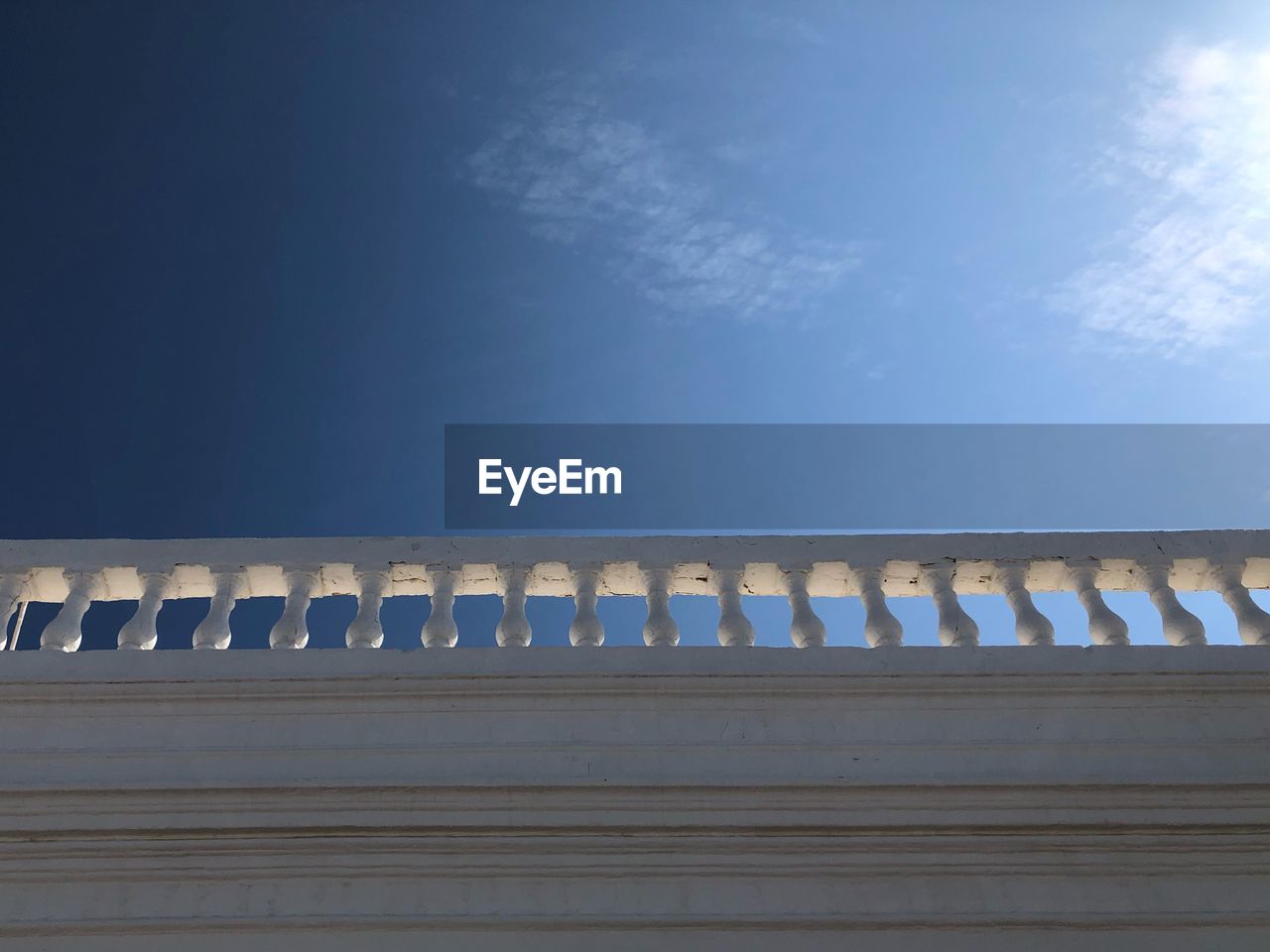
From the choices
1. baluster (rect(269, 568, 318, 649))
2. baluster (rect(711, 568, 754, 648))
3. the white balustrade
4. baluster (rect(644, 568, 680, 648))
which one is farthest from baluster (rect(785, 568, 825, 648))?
baluster (rect(269, 568, 318, 649))

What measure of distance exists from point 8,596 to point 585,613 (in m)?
2.10

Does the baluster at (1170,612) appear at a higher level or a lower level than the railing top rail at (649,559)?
lower

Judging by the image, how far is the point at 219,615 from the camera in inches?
175

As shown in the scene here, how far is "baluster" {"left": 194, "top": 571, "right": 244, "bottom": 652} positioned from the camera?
4.37 metres

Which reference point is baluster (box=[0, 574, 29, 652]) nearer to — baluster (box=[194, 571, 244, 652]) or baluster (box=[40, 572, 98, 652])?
baluster (box=[40, 572, 98, 652])

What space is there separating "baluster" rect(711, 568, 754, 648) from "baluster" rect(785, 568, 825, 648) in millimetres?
160

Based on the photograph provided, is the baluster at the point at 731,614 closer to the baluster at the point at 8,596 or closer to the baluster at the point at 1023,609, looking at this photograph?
the baluster at the point at 1023,609

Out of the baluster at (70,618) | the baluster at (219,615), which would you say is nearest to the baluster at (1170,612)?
the baluster at (219,615)

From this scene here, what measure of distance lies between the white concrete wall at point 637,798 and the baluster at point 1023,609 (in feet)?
0.78

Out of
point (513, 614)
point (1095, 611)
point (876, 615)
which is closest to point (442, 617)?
point (513, 614)

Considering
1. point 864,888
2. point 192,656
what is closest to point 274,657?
point 192,656

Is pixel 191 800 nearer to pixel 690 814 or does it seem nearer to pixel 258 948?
pixel 258 948

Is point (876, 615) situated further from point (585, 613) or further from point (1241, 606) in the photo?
point (1241, 606)

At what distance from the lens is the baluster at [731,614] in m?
4.38
